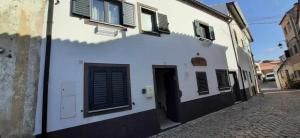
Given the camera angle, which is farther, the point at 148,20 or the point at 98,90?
the point at 148,20

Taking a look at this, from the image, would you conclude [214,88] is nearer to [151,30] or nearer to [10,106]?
[151,30]

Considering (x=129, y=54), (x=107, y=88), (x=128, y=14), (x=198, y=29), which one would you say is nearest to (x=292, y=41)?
(x=198, y=29)

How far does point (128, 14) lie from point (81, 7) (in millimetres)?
1885

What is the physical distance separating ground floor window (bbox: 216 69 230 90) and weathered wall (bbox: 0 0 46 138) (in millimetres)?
9910

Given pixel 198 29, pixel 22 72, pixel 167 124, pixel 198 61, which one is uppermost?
pixel 198 29

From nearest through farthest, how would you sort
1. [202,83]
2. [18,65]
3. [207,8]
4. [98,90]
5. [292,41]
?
1. [18,65]
2. [98,90]
3. [202,83]
4. [207,8]
5. [292,41]

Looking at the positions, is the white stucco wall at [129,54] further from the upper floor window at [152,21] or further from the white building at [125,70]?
the upper floor window at [152,21]

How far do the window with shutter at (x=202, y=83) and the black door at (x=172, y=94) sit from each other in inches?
70.3

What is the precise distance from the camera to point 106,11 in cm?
677

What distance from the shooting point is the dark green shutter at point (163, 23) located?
28.3ft

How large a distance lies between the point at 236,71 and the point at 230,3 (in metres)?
6.22

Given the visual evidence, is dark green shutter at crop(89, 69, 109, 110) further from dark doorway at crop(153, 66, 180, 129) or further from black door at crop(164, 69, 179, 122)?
black door at crop(164, 69, 179, 122)

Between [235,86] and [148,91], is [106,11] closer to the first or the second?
[148,91]

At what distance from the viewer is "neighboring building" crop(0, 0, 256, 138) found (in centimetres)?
462
